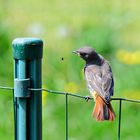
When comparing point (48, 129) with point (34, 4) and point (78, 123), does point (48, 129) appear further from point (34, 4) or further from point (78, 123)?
point (34, 4)

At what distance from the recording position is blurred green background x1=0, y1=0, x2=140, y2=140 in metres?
5.02

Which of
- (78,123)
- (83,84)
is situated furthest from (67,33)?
(78,123)

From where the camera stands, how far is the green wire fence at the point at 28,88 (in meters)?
2.88

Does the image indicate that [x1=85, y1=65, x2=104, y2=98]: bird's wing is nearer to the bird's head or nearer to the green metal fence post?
the bird's head

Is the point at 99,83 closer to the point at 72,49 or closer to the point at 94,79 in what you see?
the point at 94,79

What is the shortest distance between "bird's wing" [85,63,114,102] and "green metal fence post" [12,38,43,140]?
0.60 meters

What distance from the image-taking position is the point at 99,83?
363cm

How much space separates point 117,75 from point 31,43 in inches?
116

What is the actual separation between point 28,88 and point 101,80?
815 mm

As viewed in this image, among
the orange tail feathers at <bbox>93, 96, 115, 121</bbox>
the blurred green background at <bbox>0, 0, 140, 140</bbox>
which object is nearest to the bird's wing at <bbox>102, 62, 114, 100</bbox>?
the orange tail feathers at <bbox>93, 96, 115, 121</bbox>

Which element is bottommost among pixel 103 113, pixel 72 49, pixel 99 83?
pixel 103 113

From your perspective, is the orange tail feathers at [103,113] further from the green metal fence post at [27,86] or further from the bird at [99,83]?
the green metal fence post at [27,86]

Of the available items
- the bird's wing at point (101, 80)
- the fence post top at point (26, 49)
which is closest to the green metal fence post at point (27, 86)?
the fence post top at point (26, 49)

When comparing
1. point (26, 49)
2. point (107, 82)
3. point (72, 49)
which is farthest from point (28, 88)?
point (72, 49)
